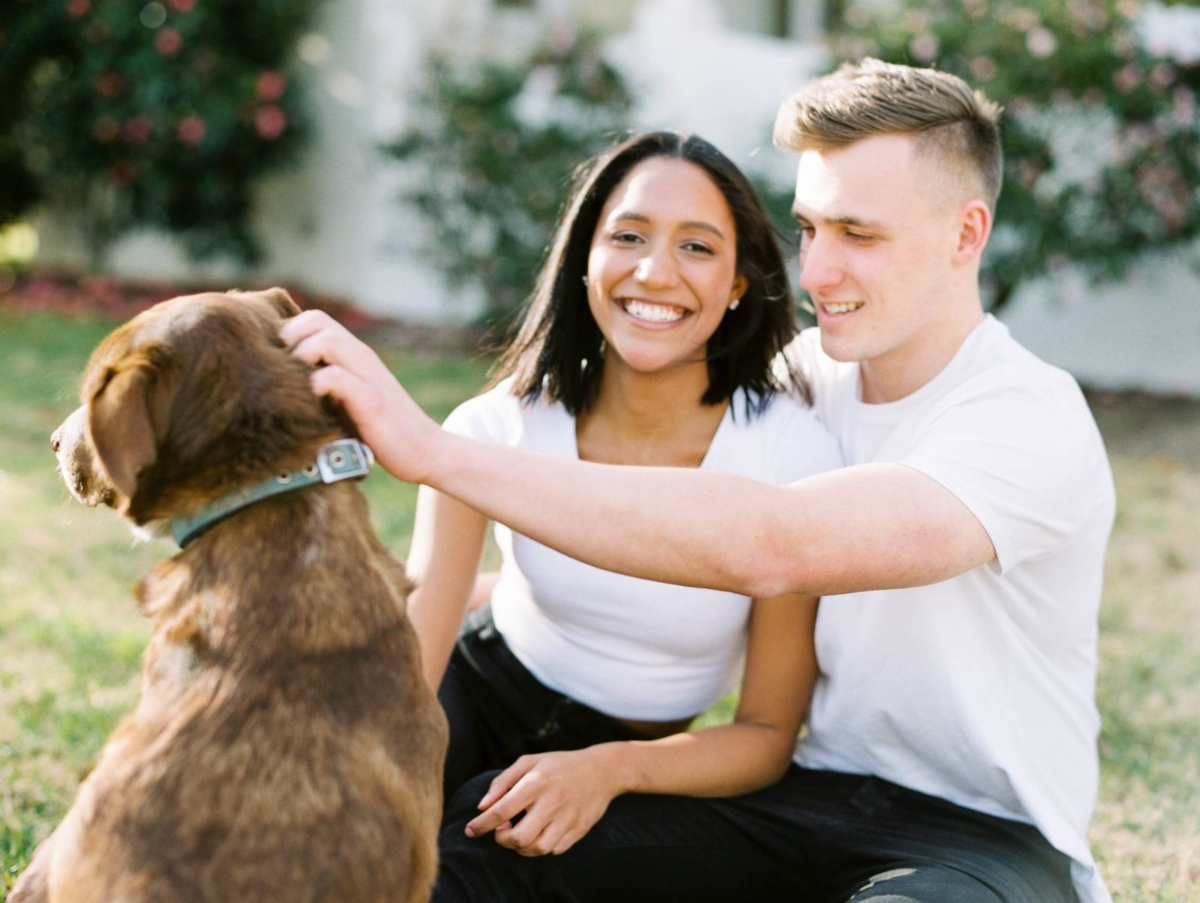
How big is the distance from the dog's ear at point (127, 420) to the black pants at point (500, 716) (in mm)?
1518

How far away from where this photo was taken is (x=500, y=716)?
Result: 3.43m

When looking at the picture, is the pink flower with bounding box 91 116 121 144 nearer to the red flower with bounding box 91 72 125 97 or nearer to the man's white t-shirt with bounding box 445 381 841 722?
the red flower with bounding box 91 72 125 97

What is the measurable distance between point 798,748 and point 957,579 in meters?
0.69

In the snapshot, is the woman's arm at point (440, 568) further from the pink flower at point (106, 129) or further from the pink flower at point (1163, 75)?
the pink flower at point (106, 129)

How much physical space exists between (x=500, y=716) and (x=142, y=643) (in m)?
2.01

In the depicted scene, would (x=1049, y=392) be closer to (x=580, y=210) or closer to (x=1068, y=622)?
(x=1068, y=622)

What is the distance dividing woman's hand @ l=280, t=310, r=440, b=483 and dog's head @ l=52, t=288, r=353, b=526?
4cm

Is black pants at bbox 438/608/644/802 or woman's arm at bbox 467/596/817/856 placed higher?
woman's arm at bbox 467/596/817/856

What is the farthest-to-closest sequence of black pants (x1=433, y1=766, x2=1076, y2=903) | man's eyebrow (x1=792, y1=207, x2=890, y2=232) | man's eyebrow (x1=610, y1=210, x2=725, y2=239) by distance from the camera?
man's eyebrow (x1=610, y1=210, x2=725, y2=239) → man's eyebrow (x1=792, y1=207, x2=890, y2=232) → black pants (x1=433, y1=766, x2=1076, y2=903)

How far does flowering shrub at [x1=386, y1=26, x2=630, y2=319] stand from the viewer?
1040 centimetres

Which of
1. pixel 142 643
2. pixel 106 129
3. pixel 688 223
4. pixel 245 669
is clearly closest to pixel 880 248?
pixel 688 223

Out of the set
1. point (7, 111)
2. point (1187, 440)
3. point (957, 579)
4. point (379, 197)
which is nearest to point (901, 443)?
point (957, 579)

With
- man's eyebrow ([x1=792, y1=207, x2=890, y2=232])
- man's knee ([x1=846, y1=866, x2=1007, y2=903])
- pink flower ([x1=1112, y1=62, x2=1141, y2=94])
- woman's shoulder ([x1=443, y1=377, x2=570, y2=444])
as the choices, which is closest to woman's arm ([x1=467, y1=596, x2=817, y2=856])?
man's knee ([x1=846, y1=866, x2=1007, y2=903])

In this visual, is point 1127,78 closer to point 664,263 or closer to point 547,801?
point 664,263
